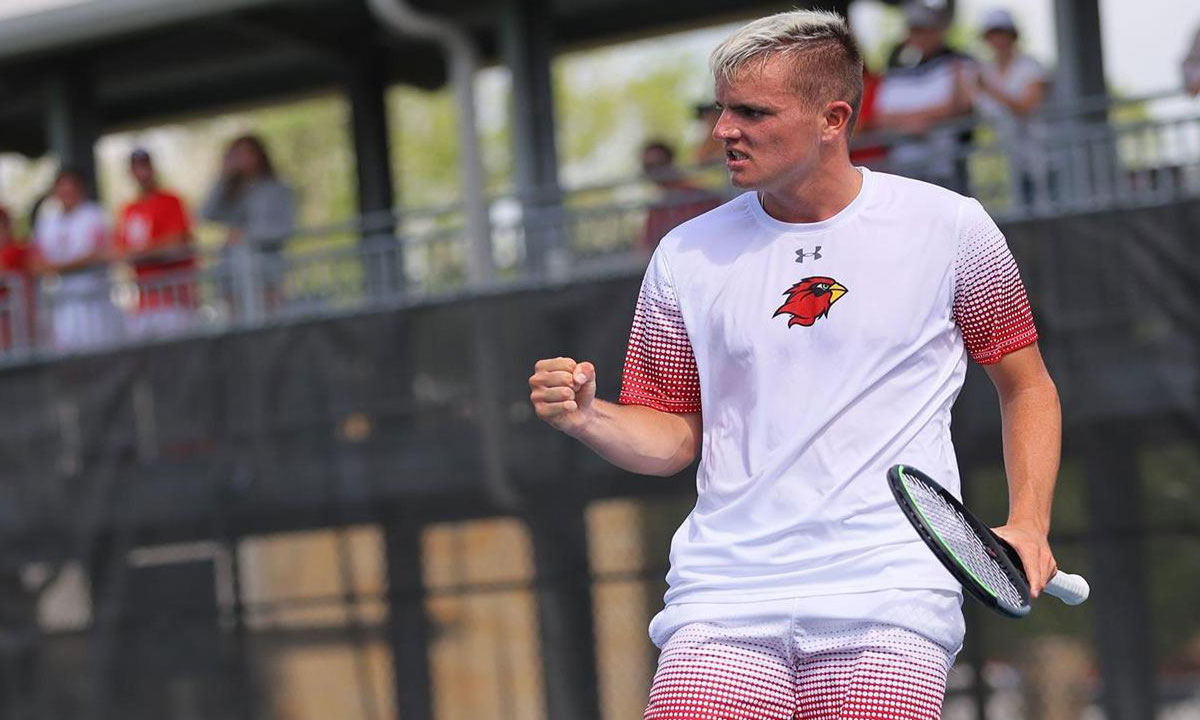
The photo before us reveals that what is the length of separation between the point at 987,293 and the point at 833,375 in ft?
0.98

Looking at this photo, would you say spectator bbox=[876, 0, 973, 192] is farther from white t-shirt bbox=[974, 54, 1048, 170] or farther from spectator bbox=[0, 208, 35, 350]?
spectator bbox=[0, 208, 35, 350]

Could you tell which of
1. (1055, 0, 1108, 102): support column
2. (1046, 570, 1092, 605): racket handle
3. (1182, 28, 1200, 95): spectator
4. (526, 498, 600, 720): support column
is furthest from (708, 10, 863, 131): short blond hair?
(1055, 0, 1108, 102): support column

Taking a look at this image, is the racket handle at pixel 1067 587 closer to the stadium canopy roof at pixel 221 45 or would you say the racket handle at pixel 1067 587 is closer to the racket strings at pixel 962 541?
the racket strings at pixel 962 541

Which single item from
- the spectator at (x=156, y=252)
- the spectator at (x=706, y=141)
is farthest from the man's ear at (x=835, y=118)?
the spectator at (x=156, y=252)

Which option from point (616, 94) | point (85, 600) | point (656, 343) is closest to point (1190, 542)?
point (656, 343)

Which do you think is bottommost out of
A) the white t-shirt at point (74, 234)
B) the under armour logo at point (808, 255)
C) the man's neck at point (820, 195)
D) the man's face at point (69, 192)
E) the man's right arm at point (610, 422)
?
the man's right arm at point (610, 422)

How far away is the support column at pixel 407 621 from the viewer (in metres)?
7.69

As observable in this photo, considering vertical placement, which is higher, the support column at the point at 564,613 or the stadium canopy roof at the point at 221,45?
the stadium canopy roof at the point at 221,45

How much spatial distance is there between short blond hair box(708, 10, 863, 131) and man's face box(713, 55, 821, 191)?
1 centimetres

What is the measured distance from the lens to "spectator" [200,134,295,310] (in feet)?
30.0

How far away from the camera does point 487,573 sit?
7.54 m

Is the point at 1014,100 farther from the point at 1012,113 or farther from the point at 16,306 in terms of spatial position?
the point at 16,306

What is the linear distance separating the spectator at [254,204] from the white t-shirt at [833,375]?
606 centimetres

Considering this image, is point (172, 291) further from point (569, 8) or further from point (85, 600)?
point (569, 8)
